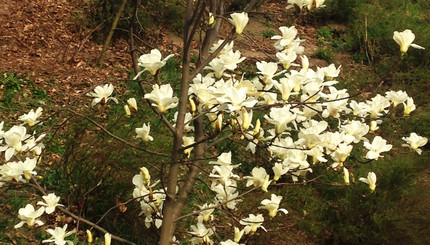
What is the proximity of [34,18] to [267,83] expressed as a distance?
588 centimetres

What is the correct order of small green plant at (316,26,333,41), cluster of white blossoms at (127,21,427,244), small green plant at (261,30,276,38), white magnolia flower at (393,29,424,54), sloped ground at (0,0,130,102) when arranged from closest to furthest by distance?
cluster of white blossoms at (127,21,427,244) → white magnolia flower at (393,29,424,54) → sloped ground at (0,0,130,102) → small green plant at (261,30,276,38) → small green plant at (316,26,333,41)

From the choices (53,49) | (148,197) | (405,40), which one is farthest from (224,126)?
(53,49)

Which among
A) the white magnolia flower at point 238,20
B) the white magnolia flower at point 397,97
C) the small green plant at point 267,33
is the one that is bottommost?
the small green plant at point 267,33

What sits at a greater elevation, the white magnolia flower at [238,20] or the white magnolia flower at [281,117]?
the white magnolia flower at [238,20]

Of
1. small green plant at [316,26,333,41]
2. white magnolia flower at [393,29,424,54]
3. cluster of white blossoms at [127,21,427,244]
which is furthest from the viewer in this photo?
small green plant at [316,26,333,41]

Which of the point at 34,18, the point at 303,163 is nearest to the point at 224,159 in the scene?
the point at 303,163

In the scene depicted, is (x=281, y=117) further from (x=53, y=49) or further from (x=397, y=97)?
(x=53, y=49)

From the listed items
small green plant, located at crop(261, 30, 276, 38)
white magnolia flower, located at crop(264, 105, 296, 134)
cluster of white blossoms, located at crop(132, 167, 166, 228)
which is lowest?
small green plant, located at crop(261, 30, 276, 38)

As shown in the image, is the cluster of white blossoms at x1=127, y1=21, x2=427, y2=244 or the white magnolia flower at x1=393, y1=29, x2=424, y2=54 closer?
the cluster of white blossoms at x1=127, y1=21, x2=427, y2=244

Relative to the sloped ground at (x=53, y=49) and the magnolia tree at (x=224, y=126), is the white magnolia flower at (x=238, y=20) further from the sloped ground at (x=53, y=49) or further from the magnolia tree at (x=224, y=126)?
the sloped ground at (x=53, y=49)

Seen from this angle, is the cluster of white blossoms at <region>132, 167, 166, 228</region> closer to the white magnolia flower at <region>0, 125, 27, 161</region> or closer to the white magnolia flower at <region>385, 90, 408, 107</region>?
the white magnolia flower at <region>0, 125, 27, 161</region>

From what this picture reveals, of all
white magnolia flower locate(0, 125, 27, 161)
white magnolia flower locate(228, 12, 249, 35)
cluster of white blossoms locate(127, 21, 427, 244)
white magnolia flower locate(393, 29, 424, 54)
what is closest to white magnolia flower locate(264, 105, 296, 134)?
cluster of white blossoms locate(127, 21, 427, 244)

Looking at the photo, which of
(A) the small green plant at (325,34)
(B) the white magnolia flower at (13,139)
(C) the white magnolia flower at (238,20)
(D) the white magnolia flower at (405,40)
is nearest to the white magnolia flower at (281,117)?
(C) the white magnolia flower at (238,20)

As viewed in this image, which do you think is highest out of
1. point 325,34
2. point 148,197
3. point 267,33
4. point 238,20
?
point 238,20
